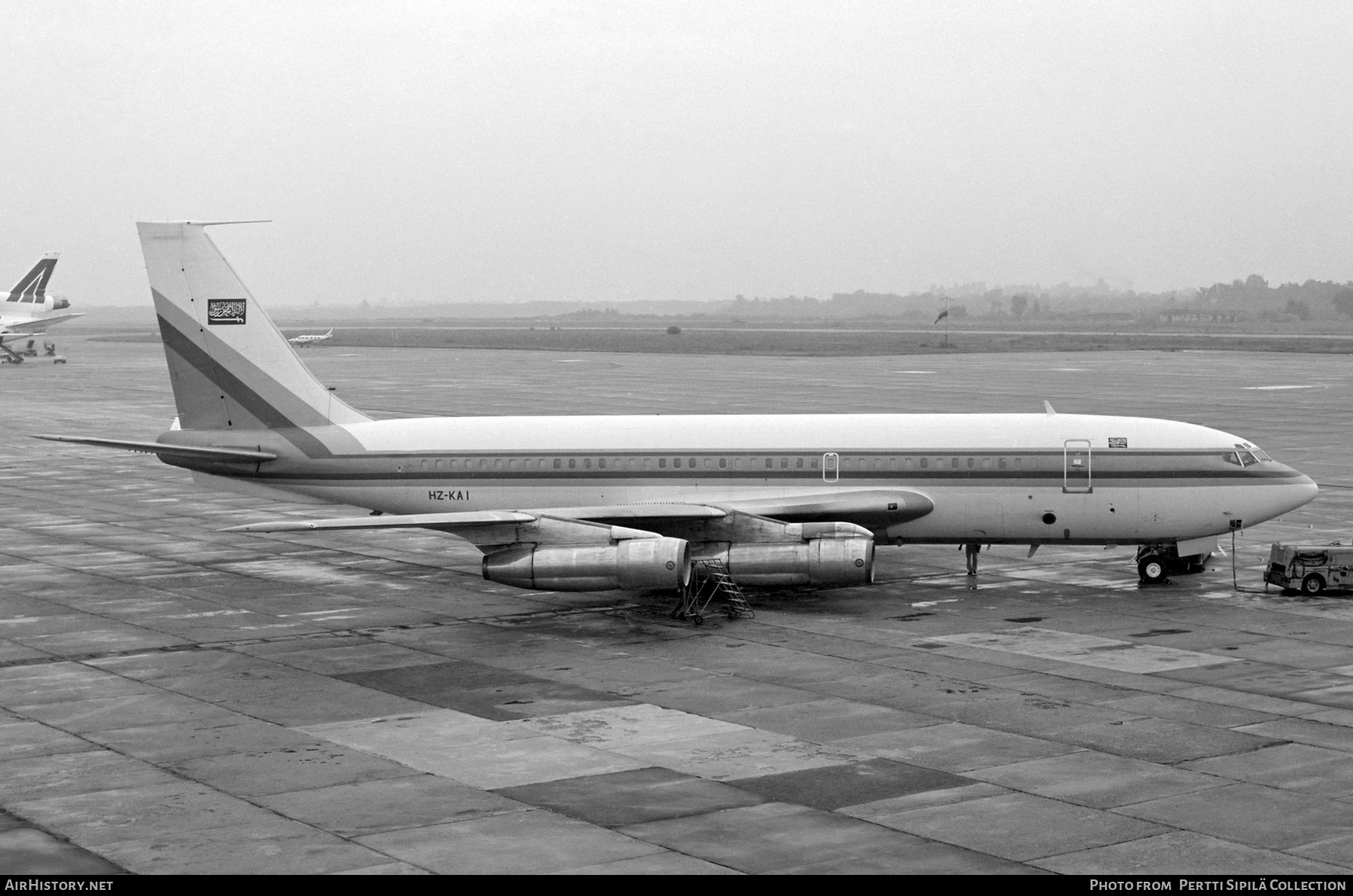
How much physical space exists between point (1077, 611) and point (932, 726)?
10039 mm

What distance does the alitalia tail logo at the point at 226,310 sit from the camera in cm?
3628

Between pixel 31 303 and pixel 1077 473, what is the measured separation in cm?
A: 13885

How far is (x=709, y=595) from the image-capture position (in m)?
32.5

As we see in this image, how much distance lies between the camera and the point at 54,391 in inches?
3991

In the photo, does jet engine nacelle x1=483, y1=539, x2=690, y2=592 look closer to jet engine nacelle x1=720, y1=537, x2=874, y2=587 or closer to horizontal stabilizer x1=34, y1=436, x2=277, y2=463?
jet engine nacelle x1=720, y1=537, x2=874, y2=587

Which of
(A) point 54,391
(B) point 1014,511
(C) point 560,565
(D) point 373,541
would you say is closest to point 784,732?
(C) point 560,565

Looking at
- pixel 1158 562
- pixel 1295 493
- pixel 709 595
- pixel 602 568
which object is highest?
pixel 1295 493

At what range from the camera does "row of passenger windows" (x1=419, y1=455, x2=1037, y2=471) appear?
111 ft

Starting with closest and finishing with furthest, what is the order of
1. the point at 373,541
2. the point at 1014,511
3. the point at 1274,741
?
the point at 1274,741 → the point at 1014,511 → the point at 373,541

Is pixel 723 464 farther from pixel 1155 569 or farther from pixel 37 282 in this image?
pixel 37 282

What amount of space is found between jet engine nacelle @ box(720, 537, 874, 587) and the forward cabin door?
5504 mm

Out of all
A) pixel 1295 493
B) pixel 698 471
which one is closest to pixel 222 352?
pixel 698 471

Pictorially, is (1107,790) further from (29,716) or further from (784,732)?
(29,716)

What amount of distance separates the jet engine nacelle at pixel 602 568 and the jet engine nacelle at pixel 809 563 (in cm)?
160
